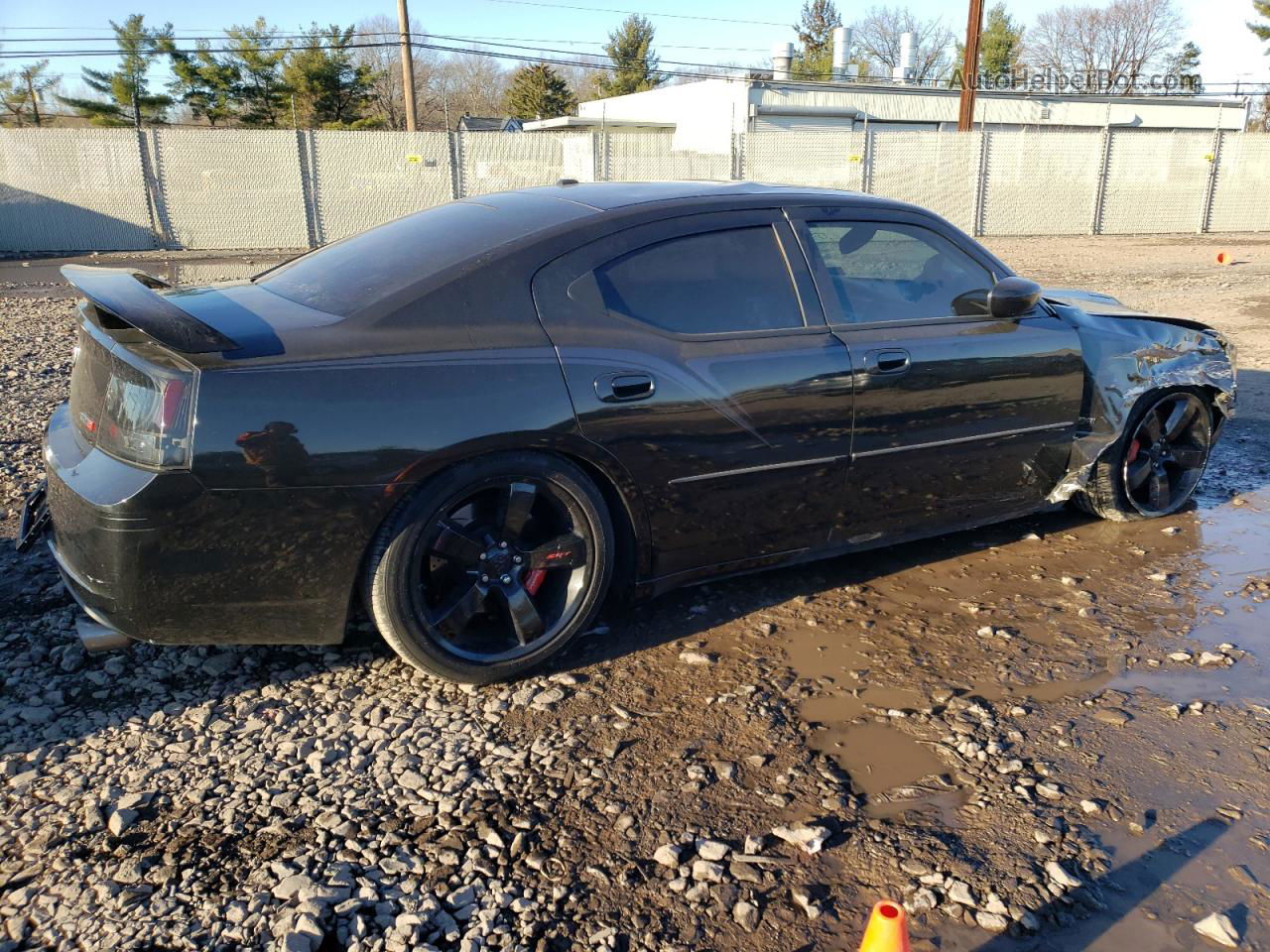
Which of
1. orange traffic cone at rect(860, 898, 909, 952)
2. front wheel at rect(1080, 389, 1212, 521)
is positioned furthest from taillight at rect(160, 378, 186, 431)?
front wheel at rect(1080, 389, 1212, 521)

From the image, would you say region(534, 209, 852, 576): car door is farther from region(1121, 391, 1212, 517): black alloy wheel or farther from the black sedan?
region(1121, 391, 1212, 517): black alloy wheel

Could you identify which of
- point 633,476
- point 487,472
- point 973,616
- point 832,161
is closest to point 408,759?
point 487,472

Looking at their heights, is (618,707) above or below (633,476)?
below

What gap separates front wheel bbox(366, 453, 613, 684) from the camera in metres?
3.21

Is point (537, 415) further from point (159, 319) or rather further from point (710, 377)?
point (159, 319)

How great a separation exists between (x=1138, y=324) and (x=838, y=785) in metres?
3.18

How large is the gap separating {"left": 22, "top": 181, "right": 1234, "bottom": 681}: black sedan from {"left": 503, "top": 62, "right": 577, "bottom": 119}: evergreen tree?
50909 mm

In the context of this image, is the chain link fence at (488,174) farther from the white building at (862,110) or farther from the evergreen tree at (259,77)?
the evergreen tree at (259,77)

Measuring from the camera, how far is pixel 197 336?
2.95 metres

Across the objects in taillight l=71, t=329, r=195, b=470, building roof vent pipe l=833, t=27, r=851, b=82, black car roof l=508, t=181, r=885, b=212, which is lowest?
taillight l=71, t=329, r=195, b=470

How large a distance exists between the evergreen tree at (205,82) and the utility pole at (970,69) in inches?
1068

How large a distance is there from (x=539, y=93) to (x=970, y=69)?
30.8m

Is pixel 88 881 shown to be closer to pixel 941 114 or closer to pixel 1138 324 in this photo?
pixel 1138 324

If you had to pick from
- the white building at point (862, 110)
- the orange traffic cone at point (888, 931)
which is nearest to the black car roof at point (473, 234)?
the orange traffic cone at point (888, 931)
